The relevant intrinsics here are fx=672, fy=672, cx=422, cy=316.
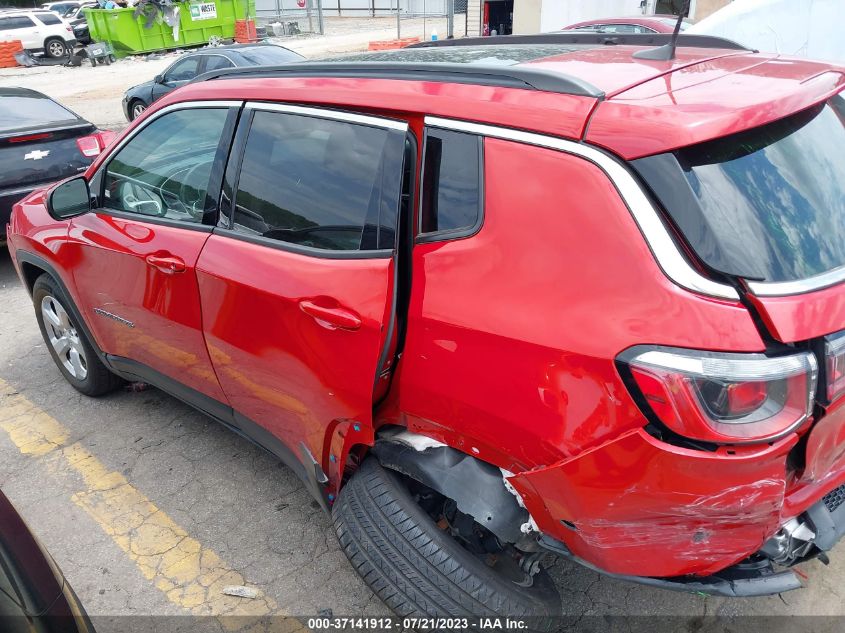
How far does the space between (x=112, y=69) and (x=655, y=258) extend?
26.0 meters

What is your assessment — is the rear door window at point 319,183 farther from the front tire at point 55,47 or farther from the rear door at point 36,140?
the front tire at point 55,47

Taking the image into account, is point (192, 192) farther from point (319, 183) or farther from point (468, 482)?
point (468, 482)

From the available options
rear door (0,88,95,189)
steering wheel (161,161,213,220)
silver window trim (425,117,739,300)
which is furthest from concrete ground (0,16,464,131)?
silver window trim (425,117,739,300)

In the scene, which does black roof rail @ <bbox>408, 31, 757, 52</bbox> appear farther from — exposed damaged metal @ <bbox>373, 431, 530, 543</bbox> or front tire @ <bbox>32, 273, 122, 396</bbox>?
front tire @ <bbox>32, 273, 122, 396</bbox>

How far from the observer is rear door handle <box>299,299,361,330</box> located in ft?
6.68

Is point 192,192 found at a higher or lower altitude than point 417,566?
higher

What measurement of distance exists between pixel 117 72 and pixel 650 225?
24873mm

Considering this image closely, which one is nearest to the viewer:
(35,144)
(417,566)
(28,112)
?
(417,566)

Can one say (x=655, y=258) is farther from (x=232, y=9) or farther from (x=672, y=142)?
(x=232, y=9)

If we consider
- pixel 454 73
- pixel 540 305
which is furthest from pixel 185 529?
pixel 454 73

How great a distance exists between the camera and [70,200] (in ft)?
10.6

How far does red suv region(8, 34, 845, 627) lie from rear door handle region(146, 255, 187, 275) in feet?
0.20

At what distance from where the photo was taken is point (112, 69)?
23.4 metres

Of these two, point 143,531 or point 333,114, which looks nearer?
point 333,114
